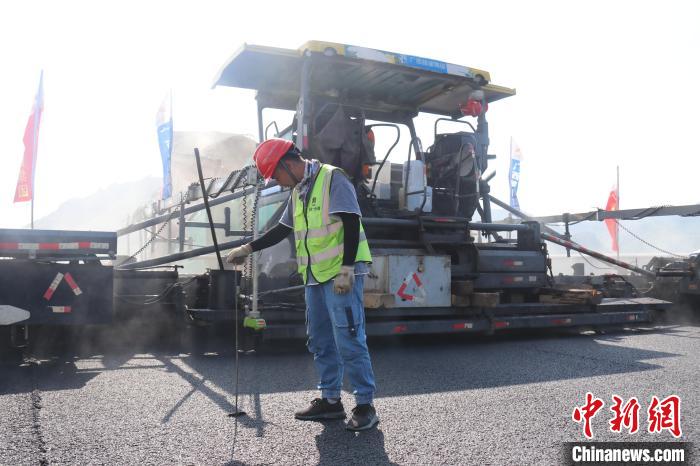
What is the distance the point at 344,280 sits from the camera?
3.32m

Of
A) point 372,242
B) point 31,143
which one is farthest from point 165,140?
point 372,242

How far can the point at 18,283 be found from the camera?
4875 mm

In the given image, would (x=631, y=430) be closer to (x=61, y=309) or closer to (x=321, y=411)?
(x=321, y=411)

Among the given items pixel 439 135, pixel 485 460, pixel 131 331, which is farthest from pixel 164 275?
pixel 485 460

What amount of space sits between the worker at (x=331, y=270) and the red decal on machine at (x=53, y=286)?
2409mm

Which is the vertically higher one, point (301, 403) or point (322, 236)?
point (322, 236)

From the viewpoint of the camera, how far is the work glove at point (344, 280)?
3314 mm

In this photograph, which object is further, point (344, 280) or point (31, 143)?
point (31, 143)

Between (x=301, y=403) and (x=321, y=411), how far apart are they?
1.26 feet

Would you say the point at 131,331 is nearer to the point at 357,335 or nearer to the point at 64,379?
the point at 64,379

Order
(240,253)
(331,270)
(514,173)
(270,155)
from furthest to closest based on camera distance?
(514,173), (240,253), (270,155), (331,270)

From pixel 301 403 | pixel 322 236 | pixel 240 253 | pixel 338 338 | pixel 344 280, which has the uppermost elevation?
pixel 322 236

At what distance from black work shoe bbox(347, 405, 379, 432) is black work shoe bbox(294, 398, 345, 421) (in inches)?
6.5

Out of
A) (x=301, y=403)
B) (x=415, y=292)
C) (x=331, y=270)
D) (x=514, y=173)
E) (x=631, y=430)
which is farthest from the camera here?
(x=514, y=173)
